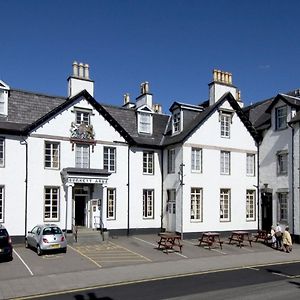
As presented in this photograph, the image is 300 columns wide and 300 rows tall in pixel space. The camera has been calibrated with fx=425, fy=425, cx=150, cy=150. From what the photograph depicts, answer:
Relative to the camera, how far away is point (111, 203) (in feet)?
94.7

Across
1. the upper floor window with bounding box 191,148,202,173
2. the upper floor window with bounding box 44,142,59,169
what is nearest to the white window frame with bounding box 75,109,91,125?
the upper floor window with bounding box 44,142,59,169

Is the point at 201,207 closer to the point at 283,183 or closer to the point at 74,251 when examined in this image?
the point at 283,183

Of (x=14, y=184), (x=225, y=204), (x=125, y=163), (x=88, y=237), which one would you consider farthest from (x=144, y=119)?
(x=14, y=184)

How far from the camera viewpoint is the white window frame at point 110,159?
1130 inches

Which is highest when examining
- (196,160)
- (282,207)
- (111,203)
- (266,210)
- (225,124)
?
(225,124)

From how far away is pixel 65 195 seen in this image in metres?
26.7

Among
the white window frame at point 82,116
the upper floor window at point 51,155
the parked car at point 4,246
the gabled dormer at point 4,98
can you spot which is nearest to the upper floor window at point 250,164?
the white window frame at point 82,116

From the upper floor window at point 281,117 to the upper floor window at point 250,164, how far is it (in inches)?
127

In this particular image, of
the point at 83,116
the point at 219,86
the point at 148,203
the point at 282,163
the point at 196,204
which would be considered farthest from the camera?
the point at 219,86

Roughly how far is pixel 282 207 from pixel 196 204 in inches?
237

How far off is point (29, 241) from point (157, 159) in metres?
11.2

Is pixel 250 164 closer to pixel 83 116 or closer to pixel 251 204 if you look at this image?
pixel 251 204

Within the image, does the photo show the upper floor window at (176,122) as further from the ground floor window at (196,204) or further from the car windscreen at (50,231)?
the car windscreen at (50,231)

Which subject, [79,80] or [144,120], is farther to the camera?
[144,120]
